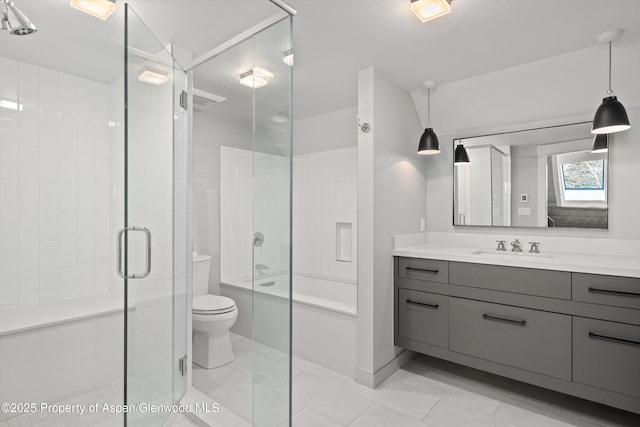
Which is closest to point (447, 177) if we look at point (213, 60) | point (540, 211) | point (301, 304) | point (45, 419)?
point (540, 211)

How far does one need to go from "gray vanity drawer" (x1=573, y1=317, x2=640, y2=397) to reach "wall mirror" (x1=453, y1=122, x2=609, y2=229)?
853 millimetres

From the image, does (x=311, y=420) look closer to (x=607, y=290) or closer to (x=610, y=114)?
(x=607, y=290)

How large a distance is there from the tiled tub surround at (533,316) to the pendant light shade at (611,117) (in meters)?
0.81

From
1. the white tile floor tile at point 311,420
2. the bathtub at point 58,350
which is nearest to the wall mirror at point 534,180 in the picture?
the white tile floor tile at point 311,420

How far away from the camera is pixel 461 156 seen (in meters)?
2.95

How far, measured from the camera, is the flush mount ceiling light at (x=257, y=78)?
161cm

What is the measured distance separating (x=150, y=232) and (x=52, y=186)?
1.41 metres

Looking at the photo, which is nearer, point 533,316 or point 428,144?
point 533,316

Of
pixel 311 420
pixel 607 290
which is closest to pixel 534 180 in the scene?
pixel 607 290

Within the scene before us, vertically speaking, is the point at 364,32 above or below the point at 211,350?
above

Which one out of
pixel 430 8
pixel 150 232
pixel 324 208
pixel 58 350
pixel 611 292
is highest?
pixel 430 8

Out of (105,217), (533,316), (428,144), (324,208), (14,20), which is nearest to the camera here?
(14,20)

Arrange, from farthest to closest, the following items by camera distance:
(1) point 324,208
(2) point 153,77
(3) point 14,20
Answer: (1) point 324,208 → (2) point 153,77 → (3) point 14,20

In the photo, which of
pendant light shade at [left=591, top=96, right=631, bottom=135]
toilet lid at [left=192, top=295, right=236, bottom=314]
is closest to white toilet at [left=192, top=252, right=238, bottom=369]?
toilet lid at [left=192, top=295, right=236, bottom=314]
